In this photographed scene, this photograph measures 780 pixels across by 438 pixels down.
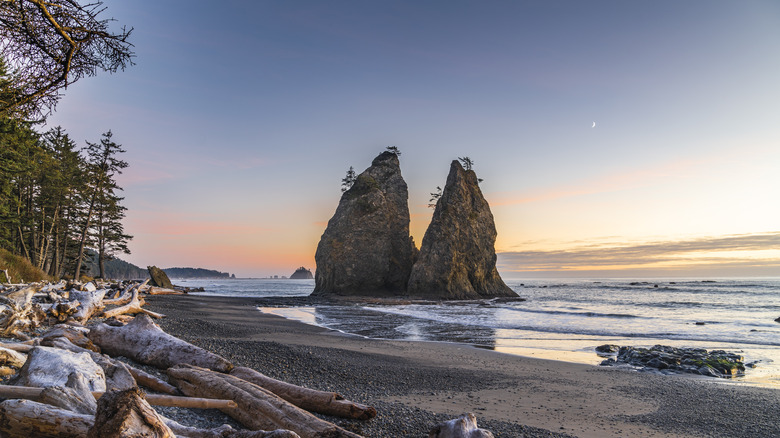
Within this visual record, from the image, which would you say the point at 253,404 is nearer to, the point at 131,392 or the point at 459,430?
the point at 459,430

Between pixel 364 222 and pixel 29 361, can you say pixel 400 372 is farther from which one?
pixel 364 222

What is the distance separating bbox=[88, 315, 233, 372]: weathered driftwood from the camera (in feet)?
17.6

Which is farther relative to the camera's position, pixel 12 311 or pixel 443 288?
pixel 443 288

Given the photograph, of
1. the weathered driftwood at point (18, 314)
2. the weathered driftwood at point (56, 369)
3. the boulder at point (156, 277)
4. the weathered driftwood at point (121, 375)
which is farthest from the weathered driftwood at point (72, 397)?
the boulder at point (156, 277)

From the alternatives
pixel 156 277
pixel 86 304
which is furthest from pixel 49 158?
pixel 86 304

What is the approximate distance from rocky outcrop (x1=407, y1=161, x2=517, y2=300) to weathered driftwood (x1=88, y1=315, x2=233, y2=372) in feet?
125

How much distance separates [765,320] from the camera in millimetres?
22688

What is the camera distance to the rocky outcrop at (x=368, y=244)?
157 feet

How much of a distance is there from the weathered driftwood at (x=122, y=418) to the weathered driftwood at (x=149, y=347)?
3338mm

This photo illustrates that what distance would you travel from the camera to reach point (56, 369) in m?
3.62

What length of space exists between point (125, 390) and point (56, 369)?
236 cm

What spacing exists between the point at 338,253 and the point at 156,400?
149ft

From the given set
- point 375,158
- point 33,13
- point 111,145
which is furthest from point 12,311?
point 375,158

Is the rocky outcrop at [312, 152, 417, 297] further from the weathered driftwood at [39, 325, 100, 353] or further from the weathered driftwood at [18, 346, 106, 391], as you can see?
the weathered driftwood at [18, 346, 106, 391]
